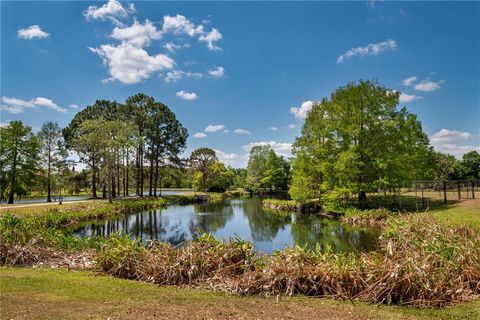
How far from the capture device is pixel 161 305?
6.20m

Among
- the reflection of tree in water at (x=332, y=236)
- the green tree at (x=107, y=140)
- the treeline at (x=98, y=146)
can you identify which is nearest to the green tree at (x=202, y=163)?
the treeline at (x=98, y=146)

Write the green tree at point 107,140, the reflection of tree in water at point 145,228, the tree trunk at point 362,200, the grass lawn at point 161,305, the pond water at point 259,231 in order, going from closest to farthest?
the grass lawn at point 161,305 → the pond water at point 259,231 → the reflection of tree in water at point 145,228 → the tree trunk at point 362,200 → the green tree at point 107,140

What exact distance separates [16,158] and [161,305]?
3583 cm

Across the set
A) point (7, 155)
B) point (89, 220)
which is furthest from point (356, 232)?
point (7, 155)

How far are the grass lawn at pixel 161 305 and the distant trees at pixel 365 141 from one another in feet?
63.8

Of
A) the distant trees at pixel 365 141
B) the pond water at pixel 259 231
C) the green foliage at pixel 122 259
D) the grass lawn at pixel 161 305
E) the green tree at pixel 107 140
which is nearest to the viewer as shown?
the grass lawn at pixel 161 305

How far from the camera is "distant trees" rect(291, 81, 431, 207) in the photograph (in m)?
25.1

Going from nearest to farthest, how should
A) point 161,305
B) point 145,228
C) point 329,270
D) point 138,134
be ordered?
1. point 161,305
2. point 329,270
3. point 145,228
4. point 138,134

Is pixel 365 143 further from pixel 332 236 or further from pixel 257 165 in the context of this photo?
pixel 257 165

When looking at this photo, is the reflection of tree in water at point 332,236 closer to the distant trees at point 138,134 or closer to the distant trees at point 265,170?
the distant trees at point 138,134

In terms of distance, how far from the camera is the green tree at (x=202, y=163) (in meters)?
64.4

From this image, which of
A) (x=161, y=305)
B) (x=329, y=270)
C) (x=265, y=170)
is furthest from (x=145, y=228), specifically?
(x=265, y=170)

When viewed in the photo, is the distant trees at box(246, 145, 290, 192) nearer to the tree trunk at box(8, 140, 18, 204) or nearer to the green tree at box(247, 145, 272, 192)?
the green tree at box(247, 145, 272, 192)

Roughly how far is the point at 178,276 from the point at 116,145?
30.0 meters
